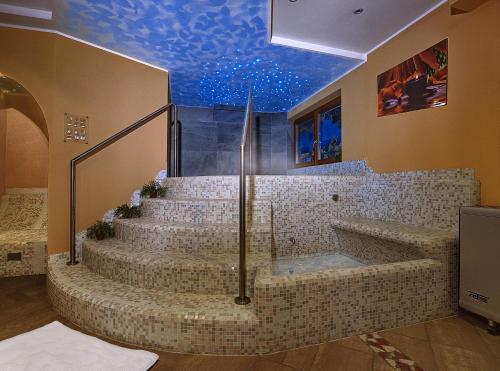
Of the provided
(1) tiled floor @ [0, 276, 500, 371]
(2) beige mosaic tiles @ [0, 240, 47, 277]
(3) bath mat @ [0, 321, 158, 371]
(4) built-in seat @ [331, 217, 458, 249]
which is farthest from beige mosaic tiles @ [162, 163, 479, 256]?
(3) bath mat @ [0, 321, 158, 371]

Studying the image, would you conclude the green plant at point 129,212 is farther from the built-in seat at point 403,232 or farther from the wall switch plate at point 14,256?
the built-in seat at point 403,232

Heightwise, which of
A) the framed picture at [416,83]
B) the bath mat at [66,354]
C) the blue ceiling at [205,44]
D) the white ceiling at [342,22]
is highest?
the white ceiling at [342,22]

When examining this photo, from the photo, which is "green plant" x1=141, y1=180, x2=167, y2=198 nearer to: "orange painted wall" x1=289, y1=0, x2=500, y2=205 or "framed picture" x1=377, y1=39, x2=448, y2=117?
"orange painted wall" x1=289, y1=0, x2=500, y2=205

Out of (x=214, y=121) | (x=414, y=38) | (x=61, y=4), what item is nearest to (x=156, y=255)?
(x=61, y=4)

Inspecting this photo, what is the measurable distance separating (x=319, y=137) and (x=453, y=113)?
7.96 ft

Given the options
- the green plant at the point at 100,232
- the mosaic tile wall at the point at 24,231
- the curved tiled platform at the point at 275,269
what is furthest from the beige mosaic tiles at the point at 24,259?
the green plant at the point at 100,232

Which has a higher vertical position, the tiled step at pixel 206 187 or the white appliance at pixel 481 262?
the tiled step at pixel 206 187

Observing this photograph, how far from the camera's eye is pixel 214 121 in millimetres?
5305

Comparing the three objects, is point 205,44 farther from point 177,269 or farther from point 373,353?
point 373,353

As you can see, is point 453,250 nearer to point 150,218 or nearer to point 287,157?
point 150,218

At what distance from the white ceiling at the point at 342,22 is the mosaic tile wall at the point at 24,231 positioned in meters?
3.35

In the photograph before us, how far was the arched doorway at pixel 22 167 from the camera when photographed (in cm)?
308

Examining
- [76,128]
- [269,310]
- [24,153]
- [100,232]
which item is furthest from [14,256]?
[269,310]

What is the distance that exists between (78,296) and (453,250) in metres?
2.51
